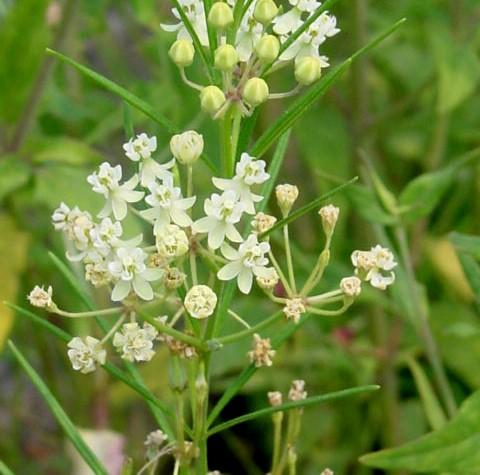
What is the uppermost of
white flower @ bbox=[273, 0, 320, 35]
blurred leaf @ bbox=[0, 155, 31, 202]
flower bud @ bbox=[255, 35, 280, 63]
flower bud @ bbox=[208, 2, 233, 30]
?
blurred leaf @ bbox=[0, 155, 31, 202]

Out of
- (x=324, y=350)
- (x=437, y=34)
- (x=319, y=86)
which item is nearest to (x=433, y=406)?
(x=324, y=350)

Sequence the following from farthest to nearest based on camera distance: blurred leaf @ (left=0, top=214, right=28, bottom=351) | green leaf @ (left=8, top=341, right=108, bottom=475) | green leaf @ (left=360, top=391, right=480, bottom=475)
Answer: blurred leaf @ (left=0, top=214, right=28, bottom=351) → green leaf @ (left=360, top=391, right=480, bottom=475) → green leaf @ (left=8, top=341, right=108, bottom=475)

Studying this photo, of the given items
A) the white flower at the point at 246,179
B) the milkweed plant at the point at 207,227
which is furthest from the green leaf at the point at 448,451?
the white flower at the point at 246,179

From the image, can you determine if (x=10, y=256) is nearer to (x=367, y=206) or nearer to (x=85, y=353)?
(x=367, y=206)

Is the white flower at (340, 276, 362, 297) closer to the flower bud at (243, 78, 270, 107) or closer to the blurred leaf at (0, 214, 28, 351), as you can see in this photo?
the flower bud at (243, 78, 270, 107)

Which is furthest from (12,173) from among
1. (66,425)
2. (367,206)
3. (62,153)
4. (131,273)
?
A: (131,273)

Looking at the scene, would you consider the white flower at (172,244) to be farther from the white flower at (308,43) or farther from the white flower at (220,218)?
the white flower at (308,43)

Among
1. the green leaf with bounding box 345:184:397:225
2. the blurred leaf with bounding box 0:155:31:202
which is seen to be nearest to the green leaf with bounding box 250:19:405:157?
the green leaf with bounding box 345:184:397:225
